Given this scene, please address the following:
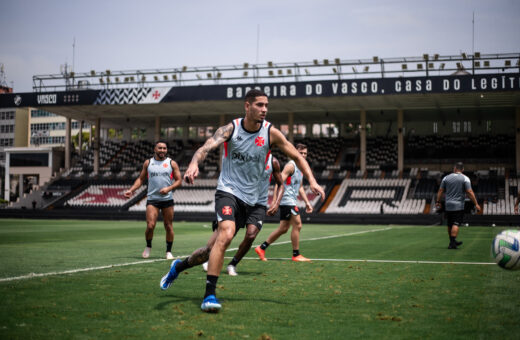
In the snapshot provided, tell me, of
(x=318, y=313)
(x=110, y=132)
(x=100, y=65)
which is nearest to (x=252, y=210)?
(x=318, y=313)

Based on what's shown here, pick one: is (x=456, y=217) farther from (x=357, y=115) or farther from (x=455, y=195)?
(x=357, y=115)

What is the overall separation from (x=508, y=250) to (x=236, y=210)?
3.22 metres

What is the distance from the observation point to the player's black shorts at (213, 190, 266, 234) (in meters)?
5.96

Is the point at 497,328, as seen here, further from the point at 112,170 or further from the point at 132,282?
the point at 112,170

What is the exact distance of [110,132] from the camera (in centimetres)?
6275

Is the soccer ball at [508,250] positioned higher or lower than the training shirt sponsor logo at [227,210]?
lower

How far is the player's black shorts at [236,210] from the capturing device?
5.96 m

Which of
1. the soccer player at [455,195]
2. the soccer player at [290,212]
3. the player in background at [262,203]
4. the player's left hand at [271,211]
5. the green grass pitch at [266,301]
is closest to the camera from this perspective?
the green grass pitch at [266,301]

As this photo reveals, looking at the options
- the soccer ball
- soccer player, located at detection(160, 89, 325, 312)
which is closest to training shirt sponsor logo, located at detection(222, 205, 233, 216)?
soccer player, located at detection(160, 89, 325, 312)

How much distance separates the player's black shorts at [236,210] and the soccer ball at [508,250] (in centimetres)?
285

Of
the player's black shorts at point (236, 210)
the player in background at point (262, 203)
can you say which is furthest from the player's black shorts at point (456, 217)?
the player's black shorts at point (236, 210)

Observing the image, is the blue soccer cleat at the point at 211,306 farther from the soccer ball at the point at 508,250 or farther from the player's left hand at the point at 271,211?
the soccer ball at the point at 508,250

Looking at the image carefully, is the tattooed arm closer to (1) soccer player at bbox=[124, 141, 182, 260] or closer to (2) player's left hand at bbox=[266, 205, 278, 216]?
(2) player's left hand at bbox=[266, 205, 278, 216]

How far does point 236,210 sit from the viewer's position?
20.1ft
